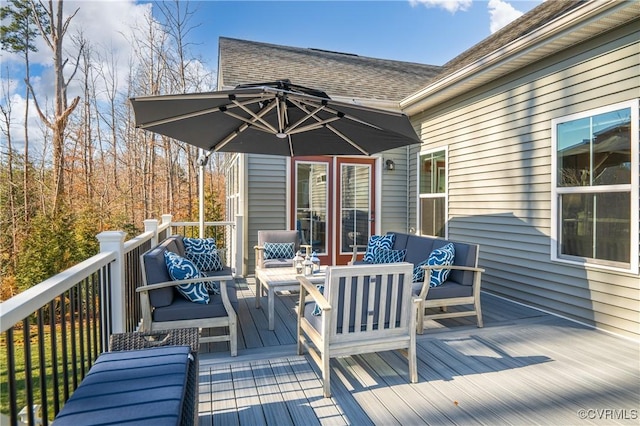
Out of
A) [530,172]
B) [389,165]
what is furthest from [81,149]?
[530,172]

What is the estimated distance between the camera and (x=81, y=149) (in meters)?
10.3

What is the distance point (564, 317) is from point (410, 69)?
7.41 meters

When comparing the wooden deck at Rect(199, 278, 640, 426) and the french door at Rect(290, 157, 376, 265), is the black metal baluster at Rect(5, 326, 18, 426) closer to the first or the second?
the wooden deck at Rect(199, 278, 640, 426)

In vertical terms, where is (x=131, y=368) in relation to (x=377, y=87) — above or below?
below

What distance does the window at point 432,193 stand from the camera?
20.2 feet

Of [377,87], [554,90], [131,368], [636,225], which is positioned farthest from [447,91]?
[131,368]

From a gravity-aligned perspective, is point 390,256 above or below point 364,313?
above

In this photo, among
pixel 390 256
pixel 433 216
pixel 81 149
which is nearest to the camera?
pixel 390 256

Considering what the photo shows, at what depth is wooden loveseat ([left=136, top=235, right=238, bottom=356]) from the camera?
113 inches

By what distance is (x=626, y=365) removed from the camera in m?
2.88

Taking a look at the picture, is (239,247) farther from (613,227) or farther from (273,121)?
(613,227)

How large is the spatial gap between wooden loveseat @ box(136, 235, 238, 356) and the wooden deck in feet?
0.97

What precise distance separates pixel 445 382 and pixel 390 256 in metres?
2.19

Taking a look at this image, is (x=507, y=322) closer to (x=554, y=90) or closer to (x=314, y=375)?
(x=314, y=375)
